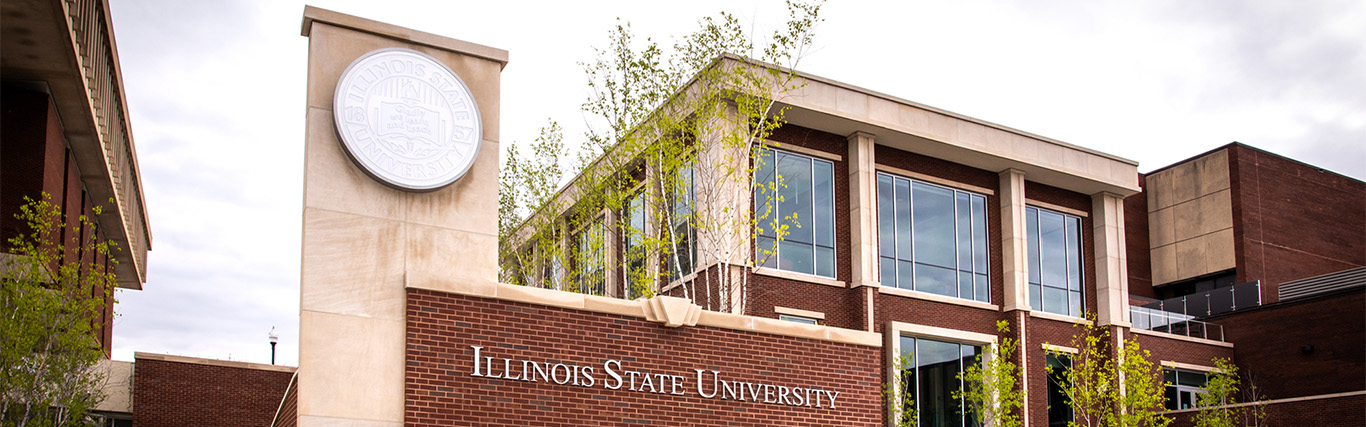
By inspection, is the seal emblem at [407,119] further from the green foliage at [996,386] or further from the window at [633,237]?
the green foliage at [996,386]

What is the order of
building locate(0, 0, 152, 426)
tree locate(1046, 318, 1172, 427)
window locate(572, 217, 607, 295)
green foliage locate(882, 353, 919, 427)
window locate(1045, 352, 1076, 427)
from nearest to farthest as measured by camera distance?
building locate(0, 0, 152, 426) < green foliage locate(882, 353, 919, 427) < window locate(572, 217, 607, 295) < tree locate(1046, 318, 1172, 427) < window locate(1045, 352, 1076, 427)

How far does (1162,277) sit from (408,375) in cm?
4323

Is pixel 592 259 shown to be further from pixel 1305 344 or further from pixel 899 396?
pixel 1305 344

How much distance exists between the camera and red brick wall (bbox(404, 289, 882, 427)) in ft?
45.5

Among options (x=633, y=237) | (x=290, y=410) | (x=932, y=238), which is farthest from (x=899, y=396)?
(x=290, y=410)

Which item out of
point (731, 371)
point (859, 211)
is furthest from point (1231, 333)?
point (731, 371)

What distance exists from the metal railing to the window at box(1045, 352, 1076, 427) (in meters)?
5.92

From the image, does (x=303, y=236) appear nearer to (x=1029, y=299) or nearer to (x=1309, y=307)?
(x=1029, y=299)

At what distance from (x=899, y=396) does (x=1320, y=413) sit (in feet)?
44.1

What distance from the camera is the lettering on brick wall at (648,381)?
46.6 feet

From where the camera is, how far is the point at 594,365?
14852 millimetres

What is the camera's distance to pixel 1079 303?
3466 centimetres

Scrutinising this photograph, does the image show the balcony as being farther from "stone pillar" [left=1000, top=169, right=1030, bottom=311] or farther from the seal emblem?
the seal emblem

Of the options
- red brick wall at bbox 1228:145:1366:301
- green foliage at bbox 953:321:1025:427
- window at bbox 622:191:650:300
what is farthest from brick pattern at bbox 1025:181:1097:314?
red brick wall at bbox 1228:145:1366:301
